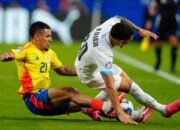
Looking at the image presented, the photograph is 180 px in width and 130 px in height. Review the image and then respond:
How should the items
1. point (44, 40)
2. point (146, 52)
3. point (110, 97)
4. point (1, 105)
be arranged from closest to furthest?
point (110, 97) < point (44, 40) < point (1, 105) < point (146, 52)

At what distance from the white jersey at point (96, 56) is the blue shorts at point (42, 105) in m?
0.50

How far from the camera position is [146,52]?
2892 centimetres

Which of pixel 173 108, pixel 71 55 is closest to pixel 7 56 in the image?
pixel 173 108

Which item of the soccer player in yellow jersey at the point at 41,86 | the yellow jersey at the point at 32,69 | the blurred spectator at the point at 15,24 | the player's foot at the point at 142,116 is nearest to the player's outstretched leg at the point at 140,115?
the player's foot at the point at 142,116

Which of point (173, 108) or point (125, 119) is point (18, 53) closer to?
point (125, 119)

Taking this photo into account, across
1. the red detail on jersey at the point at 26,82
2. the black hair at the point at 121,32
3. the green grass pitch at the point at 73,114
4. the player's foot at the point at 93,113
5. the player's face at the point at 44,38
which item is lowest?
the green grass pitch at the point at 73,114

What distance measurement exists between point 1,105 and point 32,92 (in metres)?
2.14

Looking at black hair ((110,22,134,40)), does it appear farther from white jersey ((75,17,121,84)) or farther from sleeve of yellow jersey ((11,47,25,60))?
sleeve of yellow jersey ((11,47,25,60))

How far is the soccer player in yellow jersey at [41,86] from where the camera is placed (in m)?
11.3

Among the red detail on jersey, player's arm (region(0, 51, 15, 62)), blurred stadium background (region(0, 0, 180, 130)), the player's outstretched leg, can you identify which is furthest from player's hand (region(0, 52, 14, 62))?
the player's outstretched leg

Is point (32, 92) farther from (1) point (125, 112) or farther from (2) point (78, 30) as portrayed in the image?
(2) point (78, 30)

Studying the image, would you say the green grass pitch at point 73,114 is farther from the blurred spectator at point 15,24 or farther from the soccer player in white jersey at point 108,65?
the blurred spectator at point 15,24

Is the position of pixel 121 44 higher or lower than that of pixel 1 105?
higher

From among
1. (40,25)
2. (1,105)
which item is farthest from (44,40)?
(1,105)
